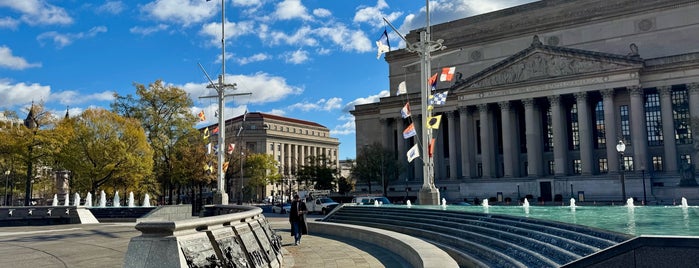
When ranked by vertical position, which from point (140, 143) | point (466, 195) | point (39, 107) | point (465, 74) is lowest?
point (466, 195)

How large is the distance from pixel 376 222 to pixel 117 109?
40.2m

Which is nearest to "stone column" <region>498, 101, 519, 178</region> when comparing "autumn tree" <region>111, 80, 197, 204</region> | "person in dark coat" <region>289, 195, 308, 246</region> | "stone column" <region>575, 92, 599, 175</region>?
"stone column" <region>575, 92, 599, 175</region>

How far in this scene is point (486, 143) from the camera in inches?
2749

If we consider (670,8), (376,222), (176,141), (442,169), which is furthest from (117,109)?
(670,8)

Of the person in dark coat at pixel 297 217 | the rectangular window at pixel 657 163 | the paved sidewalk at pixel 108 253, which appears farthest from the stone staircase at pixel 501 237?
the rectangular window at pixel 657 163

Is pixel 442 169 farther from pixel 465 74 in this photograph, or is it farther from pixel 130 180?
pixel 130 180

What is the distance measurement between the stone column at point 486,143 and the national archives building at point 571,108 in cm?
13

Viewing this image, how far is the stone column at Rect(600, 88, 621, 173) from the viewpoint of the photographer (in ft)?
197

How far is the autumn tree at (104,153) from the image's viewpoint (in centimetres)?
4669

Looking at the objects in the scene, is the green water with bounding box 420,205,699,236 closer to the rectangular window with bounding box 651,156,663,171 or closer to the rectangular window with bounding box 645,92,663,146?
the rectangular window with bounding box 651,156,663,171

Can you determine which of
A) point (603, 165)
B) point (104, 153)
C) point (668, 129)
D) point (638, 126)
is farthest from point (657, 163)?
point (104, 153)

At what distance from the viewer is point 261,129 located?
135 m

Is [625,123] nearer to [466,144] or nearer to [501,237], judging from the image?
[466,144]

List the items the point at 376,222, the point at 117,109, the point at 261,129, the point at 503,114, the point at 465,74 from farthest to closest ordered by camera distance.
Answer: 1. the point at 261,129
2. the point at 465,74
3. the point at 503,114
4. the point at 117,109
5. the point at 376,222
